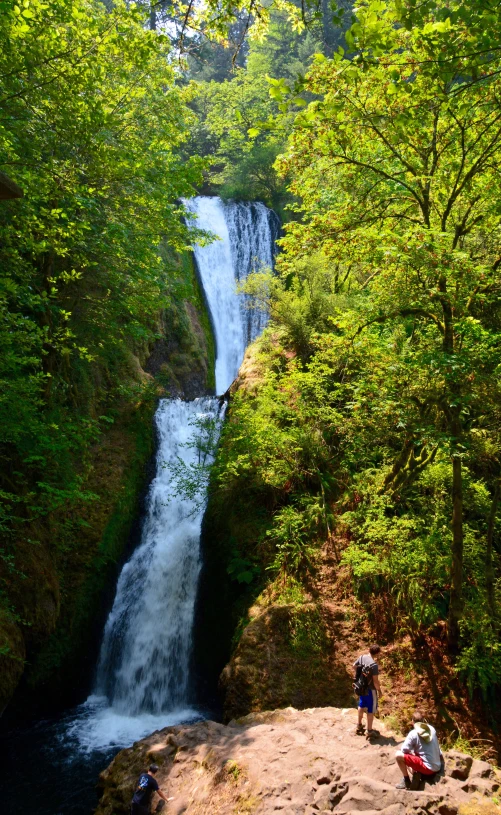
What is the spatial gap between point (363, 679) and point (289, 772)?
4.16 ft

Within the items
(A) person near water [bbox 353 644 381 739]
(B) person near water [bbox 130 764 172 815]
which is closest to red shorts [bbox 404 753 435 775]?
(A) person near water [bbox 353 644 381 739]

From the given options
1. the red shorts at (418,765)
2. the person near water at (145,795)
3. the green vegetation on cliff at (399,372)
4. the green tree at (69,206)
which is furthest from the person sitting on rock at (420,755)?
the green tree at (69,206)

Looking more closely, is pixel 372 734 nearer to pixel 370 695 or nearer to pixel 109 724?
pixel 370 695

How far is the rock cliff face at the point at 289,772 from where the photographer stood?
165 inches

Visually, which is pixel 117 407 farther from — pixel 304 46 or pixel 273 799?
pixel 304 46

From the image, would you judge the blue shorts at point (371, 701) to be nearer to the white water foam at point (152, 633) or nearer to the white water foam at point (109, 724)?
the white water foam at point (109, 724)

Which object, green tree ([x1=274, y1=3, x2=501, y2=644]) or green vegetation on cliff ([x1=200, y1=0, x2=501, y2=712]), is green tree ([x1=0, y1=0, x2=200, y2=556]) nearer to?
green tree ([x1=274, y1=3, x2=501, y2=644])

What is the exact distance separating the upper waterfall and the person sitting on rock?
16.1m

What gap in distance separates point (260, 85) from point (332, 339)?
975 inches

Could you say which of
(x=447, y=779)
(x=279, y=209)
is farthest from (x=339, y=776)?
(x=279, y=209)

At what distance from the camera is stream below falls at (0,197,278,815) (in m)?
7.11

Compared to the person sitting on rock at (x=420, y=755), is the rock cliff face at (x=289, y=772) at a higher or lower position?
lower

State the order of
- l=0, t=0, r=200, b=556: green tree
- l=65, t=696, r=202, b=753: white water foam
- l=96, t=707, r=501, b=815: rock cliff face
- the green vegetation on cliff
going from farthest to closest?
l=65, t=696, r=202, b=753: white water foam, l=0, t=0, r=200, b=556: green tree, the green vegetation on cliff, l=96, t=707, r=501, b=815: rock cliff face

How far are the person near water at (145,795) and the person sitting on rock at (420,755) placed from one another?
9.46 ft
